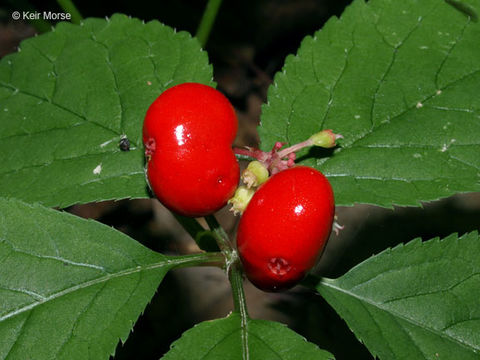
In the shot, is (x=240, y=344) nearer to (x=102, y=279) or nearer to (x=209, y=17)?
(x=102, y=279)

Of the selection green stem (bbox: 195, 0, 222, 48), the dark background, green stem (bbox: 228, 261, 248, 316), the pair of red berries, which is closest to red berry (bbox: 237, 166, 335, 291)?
the pair of red berries

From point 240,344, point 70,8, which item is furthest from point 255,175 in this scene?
point 70,8

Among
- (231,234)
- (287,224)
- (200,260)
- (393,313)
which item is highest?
(287,224)

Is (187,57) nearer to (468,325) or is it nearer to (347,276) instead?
(347,276)

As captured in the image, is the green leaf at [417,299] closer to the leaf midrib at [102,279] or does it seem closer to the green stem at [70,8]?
the leaf midrib at [102,279]

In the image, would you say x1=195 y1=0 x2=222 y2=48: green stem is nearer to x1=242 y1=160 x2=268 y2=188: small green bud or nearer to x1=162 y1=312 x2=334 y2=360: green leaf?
x1=242 y1=160 x2=268 y2=188: small green bud

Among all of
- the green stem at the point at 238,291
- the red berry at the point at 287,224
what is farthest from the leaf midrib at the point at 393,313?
the red berry at the point at 287,224

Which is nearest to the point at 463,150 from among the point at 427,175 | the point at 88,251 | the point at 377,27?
the point at 427,175
